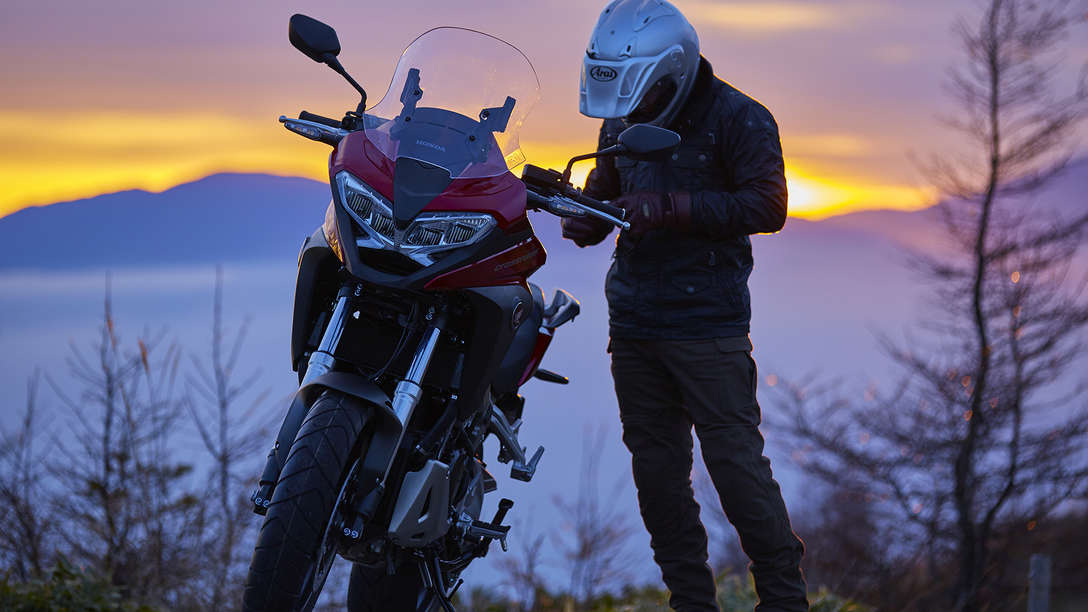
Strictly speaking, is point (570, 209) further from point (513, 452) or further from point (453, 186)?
point (513, 452)

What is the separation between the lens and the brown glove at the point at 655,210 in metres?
3.22

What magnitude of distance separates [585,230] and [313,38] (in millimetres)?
1136

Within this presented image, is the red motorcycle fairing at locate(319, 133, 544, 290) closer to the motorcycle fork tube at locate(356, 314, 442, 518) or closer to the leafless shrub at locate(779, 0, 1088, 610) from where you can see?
the motorcycle fork tube at locate(356, 314, 442, 518)

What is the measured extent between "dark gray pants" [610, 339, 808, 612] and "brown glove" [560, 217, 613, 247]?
1.18 feet

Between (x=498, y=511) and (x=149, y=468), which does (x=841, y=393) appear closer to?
(x=149, y=468)

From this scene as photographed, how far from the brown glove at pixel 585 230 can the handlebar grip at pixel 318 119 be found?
928 millimetres

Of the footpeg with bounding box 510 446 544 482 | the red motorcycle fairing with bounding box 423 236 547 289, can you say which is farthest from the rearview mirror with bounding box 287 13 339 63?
the footpeg with bounding box 510 446 544 482

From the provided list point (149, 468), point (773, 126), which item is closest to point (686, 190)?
point (773, 126)

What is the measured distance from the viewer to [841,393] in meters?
18.8

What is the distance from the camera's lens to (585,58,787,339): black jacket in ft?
11.0

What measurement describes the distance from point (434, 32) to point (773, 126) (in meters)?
1.12

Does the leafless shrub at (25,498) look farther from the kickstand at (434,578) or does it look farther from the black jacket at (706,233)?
the black jacket at (706,233)

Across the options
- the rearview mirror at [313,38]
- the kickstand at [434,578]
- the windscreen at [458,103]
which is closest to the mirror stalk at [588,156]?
the windscreen at [458,103]

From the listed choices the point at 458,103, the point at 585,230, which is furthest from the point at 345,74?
the point at 585,230
